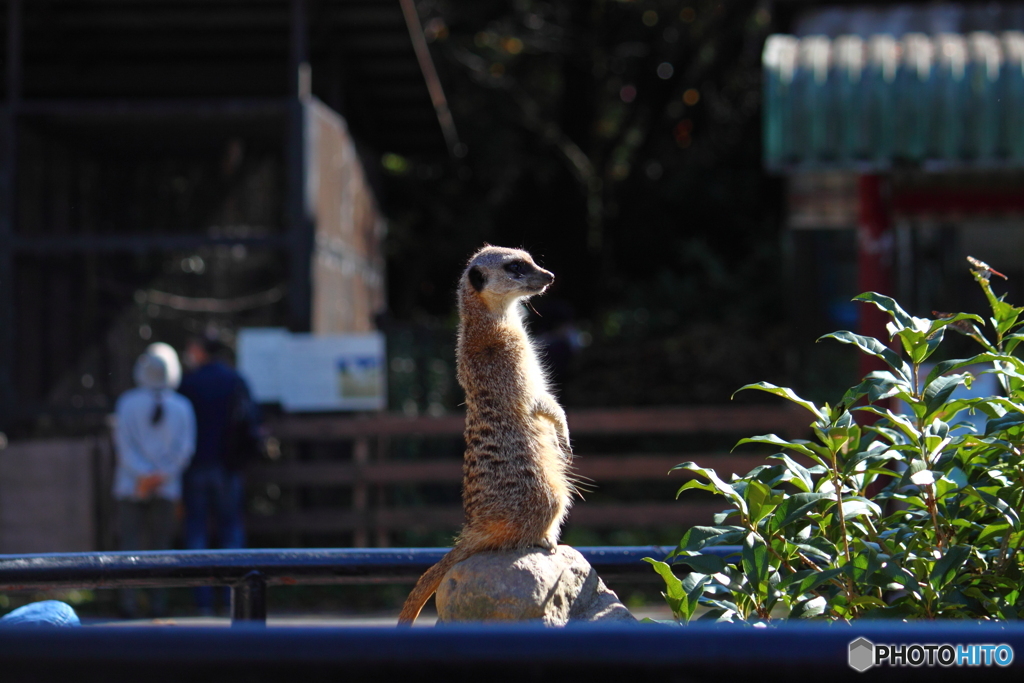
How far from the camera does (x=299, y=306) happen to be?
8.46m

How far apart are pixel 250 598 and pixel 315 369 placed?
696 centimetres

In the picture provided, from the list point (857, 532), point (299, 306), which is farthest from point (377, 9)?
point (857, 532)

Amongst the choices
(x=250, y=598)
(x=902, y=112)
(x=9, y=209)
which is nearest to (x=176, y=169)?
(x=9, y=209)

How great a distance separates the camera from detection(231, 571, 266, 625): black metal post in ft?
6.89

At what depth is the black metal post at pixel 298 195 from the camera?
8.40 m

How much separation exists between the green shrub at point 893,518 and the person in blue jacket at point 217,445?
249 inches

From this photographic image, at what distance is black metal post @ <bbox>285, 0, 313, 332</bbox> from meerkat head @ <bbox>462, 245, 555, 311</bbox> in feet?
20.2

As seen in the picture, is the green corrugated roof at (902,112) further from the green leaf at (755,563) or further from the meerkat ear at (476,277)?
the green leaf at (755,563)

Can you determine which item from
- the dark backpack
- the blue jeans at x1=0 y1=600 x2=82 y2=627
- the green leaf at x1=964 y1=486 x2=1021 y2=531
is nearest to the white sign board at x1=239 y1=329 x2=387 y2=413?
the dark backpack

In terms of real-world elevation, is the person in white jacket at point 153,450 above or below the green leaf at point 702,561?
below

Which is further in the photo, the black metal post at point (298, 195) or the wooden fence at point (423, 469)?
the wooden fence at point (423, 469)

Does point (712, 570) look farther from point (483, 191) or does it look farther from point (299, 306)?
point (483, 191)

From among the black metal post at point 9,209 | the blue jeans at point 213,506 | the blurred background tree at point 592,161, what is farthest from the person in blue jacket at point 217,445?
the blurred background tree at point 592,161

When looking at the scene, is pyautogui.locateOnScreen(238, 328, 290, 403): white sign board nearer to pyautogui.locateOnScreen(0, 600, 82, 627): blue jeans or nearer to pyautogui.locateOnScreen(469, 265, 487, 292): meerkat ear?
pyautogui.locateOnScreen(469, 265, 487, 292): meerkat ear
